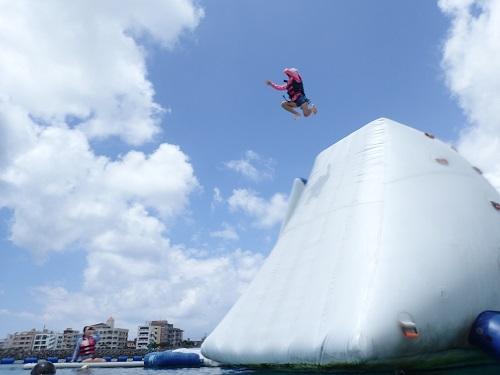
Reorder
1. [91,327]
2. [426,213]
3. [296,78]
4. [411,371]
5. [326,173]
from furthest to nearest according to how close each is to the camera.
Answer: [91,327], [296,78], [326,173], [426,213], [411,371]

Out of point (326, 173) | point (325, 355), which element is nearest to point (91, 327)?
point (326, 173)

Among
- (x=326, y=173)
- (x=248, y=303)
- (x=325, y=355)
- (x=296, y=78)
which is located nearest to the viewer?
(x=325, y=355)

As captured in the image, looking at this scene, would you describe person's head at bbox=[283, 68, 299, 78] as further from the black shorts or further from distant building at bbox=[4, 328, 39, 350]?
distant building at bbox=[4, 328, 39, 350]

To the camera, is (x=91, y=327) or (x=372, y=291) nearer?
(x=372, y=291)

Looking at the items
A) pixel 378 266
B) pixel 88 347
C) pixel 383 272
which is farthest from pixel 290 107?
pixel 88 347

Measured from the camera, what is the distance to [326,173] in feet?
34.0

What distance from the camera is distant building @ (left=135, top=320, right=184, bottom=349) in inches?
4407

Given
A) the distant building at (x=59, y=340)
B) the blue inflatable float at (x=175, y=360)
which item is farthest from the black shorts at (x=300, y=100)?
the distant building at (x=59, y=340)

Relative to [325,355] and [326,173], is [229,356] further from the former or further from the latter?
[326,173]

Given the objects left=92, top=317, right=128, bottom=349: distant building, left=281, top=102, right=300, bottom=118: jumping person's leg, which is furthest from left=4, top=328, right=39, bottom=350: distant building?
left=281, top=102, right=300, bottom=118: jumping person's leg

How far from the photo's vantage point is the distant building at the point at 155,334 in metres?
112

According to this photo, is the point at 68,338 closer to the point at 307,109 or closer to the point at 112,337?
the point at 112,337

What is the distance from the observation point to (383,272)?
6.20 metres

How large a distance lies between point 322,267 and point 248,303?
8.07 feet
